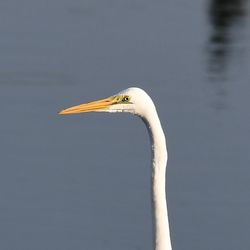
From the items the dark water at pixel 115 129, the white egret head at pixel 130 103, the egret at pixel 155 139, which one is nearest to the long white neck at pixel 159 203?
the egret at pixel 155 139

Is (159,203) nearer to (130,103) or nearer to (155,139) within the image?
(155,139)

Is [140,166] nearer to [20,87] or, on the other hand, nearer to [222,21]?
[20,87]

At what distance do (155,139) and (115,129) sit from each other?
5.47 metres

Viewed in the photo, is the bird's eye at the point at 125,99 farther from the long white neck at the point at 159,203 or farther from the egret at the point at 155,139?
the long white neck at the point at 159,203

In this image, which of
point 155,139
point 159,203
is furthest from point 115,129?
point 155,139

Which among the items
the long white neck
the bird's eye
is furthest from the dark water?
the bird's eye

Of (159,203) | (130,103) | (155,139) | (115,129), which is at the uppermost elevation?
(130,103)

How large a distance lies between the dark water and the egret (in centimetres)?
339

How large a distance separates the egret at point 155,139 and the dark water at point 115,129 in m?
3.39

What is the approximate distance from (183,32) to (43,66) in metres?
2.45

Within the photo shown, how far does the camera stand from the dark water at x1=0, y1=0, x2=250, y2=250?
10.1 meters

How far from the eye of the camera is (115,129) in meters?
11.7

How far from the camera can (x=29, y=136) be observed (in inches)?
453

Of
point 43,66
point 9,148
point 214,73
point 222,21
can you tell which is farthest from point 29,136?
point 222,21
